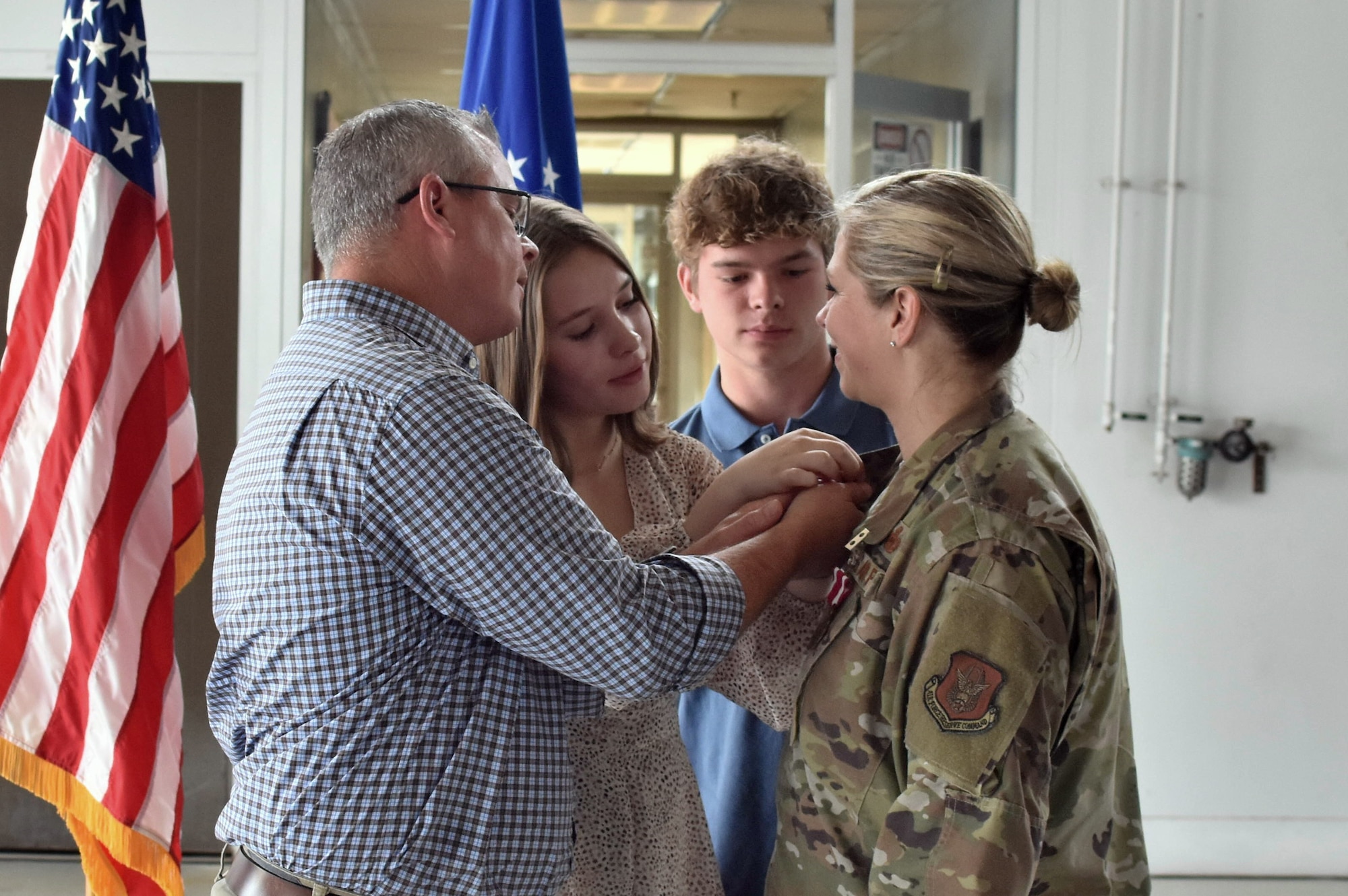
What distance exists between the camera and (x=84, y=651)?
2189 millimetres

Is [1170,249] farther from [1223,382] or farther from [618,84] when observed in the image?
[618,84]

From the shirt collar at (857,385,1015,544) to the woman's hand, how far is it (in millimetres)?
134

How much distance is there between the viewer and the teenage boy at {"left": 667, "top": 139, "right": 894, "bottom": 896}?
189 cm

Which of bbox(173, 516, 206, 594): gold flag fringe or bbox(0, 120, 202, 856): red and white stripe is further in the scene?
bbox(173, 516, 206, 594): gold flag fringe

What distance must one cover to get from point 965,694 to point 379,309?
74 centimetres

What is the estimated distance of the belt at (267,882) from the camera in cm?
114

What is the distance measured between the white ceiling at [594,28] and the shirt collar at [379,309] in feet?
9.38

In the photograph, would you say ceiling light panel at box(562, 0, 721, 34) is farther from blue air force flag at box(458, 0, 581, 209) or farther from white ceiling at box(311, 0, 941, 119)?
blue air force flag at box(458, 0, 581, 209)

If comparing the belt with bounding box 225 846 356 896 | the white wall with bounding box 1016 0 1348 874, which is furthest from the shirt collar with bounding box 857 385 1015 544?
the white wall with bounding box 1016 0 1348 874

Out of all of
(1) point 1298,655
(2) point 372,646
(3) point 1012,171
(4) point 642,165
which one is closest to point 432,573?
(2) point 372,646

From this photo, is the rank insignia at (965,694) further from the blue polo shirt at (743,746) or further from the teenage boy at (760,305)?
the teenage boy at (760,305)

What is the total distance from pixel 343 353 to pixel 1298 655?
3.67m

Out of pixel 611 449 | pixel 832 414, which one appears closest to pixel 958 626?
pixel 611 449

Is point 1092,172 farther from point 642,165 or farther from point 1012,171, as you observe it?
point 642,165
